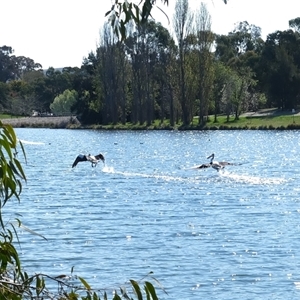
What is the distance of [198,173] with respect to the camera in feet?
121

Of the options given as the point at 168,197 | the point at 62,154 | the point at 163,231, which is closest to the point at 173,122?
the point at 62,154

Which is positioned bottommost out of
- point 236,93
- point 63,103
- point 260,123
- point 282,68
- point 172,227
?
point 172,227

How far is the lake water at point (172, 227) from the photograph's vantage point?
48.0ft

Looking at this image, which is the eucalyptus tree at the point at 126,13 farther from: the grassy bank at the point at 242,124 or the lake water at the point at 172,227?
the grassy bank at the point at 242,124

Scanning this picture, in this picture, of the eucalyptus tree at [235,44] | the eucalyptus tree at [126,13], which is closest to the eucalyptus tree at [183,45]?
the eucalyptus tree at [235,44]

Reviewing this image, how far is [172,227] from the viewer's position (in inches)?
789

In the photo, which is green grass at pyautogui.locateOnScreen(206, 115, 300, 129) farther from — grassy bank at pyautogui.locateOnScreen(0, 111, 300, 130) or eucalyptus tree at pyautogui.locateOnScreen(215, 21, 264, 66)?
eucalyptus tree at pyautogui.locateOnScreen(215, 21, 264, 66)

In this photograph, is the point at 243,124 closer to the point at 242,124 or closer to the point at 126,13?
the point at 242,124

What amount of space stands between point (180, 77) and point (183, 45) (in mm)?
3138

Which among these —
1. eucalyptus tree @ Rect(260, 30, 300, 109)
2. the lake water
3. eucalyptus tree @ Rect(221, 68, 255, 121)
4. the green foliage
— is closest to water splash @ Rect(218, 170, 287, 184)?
the lake water

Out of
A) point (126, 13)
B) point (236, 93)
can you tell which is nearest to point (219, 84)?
point (236, 93)

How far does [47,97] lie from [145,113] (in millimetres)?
39896

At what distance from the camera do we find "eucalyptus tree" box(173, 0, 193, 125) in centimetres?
8050

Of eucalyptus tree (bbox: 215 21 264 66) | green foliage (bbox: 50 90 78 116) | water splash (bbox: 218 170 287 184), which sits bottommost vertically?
water splash (bbox: 218 170 287 184)
